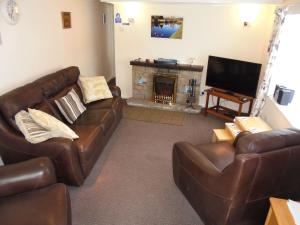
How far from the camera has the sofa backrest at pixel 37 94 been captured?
7.82 feet

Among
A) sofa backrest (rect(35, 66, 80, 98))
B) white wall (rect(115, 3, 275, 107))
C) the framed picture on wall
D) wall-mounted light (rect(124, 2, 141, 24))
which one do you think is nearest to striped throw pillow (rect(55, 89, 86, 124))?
sofa backrest (rect(35, 66, 80, 98))

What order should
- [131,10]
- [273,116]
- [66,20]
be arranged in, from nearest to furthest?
[273,116]
[66,20]
[131,10]

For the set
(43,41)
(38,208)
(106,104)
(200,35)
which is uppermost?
(200,35)

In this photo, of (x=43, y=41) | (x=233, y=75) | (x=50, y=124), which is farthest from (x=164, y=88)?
(x=50, y=124)

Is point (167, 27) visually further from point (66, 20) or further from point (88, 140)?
point (88, 140)

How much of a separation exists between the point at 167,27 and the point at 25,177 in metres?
3.71

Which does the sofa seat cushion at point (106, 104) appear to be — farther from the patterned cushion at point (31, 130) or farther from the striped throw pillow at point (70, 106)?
the patterned cushion at point (31, 130)

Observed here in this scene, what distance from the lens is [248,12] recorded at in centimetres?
411

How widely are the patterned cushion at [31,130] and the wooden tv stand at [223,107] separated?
9.67 ft

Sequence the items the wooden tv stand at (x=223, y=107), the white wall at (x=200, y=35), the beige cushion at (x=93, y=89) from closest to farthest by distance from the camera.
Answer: the beige cushion at (x=93, y=89), the wooden tv stand at (x=223, y=107), the white wall at (x=200, y=35)

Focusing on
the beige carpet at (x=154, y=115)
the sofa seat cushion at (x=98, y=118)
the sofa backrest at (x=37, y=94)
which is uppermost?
the sofa backrest at (x=37, y=94)

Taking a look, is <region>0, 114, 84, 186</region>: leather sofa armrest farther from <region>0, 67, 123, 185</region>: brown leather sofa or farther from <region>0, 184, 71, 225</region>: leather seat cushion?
<region>0, 184, 71, 225</region>: leather seat cushion

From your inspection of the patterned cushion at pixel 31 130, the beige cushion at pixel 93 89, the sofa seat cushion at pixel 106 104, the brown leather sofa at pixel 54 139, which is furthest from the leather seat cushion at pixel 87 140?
the beige cushion at pixel 93 89

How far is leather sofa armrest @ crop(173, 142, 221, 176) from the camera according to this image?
6.26ft
